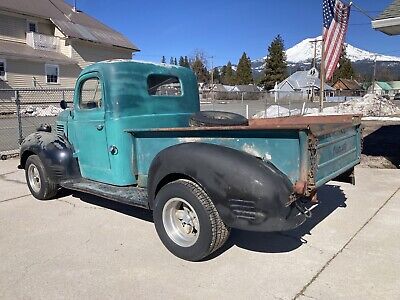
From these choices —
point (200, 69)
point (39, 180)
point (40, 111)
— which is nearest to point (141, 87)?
point (39, 180)

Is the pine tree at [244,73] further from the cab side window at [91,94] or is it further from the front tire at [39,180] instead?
the cab side window at [91,94]

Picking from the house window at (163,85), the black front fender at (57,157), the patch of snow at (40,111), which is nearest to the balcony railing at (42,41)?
the patch of snow at (40,111)

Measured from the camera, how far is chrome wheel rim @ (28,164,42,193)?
5.98m

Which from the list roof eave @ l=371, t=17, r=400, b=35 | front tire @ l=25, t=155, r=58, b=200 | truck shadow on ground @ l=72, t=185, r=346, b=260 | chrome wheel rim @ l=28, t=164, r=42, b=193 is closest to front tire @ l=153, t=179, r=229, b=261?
truck shadow on ground @ l=72, t=185, r=346, b=260

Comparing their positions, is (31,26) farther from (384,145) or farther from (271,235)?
(271,235)

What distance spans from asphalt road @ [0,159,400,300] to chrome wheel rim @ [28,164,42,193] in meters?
0.49

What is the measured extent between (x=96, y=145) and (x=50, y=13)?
26669 mm

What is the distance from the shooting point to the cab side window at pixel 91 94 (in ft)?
16.4

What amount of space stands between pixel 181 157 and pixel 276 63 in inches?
3170

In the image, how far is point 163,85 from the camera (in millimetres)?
5430

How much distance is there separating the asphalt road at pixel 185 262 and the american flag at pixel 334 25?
11995 mm

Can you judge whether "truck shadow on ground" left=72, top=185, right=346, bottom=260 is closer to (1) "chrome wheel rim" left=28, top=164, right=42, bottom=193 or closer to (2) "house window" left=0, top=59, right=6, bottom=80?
(1) "chrome wheel rim" left=28, top=164, right=42, bottom=193

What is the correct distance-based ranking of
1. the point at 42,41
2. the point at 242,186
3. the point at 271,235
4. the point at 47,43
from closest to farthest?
1. the point at 242,186
2. the point at 271,235
3. the point at 42,41
4. the point at 47,43

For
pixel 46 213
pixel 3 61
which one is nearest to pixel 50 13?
pixel 3 61
